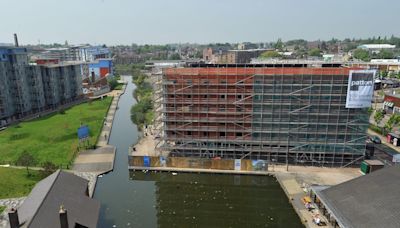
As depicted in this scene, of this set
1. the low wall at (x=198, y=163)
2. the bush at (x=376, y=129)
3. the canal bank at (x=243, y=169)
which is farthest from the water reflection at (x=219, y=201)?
the bush at (x=376, y=129)

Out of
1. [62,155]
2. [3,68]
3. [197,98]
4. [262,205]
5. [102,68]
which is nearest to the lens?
[262,205]

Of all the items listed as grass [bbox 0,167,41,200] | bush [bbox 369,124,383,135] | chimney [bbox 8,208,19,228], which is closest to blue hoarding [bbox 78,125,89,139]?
grass [bbox 0,167,41,200]

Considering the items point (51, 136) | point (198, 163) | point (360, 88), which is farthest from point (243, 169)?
point (51, 136)

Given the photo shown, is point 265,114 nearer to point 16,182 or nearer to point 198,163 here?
point 198,163

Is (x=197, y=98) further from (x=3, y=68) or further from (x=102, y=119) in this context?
(x=3, y=68)

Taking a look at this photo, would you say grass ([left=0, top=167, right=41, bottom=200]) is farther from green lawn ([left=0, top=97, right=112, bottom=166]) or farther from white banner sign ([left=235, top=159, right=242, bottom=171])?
white banner sign ([left=235, top=159, right=242, bottom=171])

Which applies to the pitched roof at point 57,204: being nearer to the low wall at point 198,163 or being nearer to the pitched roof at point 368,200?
the low wall at point 198,163

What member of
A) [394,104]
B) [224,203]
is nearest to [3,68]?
[224,203]
